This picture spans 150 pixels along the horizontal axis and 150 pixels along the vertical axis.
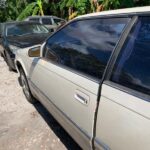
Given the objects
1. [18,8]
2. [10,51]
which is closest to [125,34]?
[10,51]

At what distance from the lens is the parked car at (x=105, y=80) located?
2.11 m

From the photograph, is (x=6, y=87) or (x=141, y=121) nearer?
(x=141, y=121)

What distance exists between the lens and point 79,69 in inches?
119

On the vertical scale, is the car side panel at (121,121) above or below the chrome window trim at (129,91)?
below

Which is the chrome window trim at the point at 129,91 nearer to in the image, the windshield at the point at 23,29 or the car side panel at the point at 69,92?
the car side panel at the point at 69,92

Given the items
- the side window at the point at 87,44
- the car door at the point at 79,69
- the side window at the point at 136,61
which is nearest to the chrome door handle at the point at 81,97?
the car door at the point at 79,69

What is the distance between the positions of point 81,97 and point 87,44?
25.3 inches

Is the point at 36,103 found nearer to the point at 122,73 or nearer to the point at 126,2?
the point at 122,73

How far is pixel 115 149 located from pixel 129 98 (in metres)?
0.43

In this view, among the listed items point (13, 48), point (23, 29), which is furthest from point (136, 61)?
point (23, 29)

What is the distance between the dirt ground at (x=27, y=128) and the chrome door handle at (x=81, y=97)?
1.39 metres

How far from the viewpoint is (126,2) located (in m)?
14.5

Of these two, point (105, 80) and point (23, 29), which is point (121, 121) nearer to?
point (105, 80)

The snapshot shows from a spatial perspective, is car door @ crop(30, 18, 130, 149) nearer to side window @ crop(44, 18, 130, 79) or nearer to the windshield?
side window @ crop(44, 18, 130, 79)
